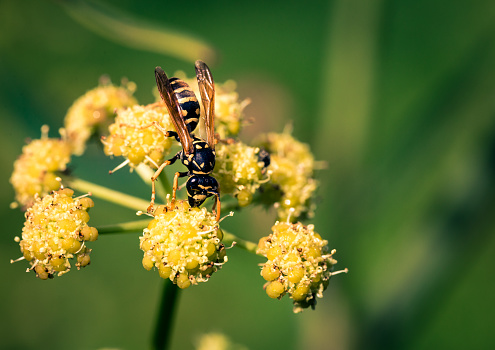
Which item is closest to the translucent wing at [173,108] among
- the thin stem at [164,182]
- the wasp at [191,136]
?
the wasp at [191,136]

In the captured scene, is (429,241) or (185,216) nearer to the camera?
(185,216)

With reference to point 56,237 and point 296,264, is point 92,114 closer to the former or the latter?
point 56,237

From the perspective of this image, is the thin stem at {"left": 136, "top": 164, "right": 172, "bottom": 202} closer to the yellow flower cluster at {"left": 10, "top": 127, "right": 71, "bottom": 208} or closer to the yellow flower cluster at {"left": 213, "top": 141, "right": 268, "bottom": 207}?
the yellow flower cluster at {"left": 213, "top": 141, "right": 268, "bottom": 207}

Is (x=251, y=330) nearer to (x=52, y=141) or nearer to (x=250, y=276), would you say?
(x=250, y=276)

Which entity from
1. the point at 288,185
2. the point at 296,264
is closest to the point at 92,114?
the point at 288,185

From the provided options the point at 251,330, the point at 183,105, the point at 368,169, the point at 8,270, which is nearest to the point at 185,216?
the point at 183,105

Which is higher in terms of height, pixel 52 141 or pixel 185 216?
pixel 52 141

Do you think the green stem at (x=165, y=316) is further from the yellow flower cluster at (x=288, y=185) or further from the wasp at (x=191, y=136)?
the yellow flower cluster at (x=288, y=185)
